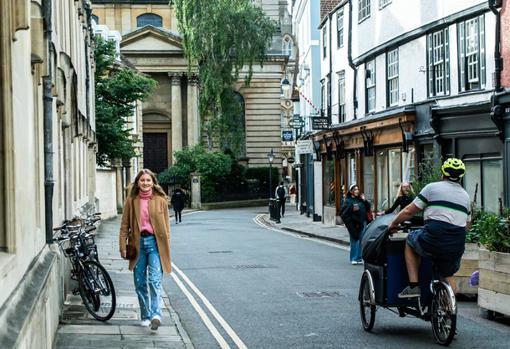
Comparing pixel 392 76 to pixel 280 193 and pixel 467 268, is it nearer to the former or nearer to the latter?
pixel 467 268

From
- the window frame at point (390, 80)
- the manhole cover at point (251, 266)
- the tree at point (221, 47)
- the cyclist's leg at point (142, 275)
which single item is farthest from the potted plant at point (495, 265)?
the tree at point (221, 47)

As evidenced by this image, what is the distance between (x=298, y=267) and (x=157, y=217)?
26.7 ft

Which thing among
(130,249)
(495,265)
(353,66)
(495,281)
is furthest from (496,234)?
(353,66)

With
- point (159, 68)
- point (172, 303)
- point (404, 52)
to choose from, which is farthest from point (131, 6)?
point (172, 303)

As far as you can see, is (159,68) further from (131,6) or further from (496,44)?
(496,44)

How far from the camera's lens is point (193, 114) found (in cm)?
6775

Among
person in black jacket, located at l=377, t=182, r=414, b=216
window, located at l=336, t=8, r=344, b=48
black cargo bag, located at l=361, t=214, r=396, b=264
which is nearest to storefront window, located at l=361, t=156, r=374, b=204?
window, located at l=336, t=8, r=344, b=48

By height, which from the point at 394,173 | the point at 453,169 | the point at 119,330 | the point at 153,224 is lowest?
the point at 119,330

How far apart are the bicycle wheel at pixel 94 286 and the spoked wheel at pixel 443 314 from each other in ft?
13.4

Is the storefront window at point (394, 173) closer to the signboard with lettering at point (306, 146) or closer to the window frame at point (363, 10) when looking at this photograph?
the window frame at point (363, 10)

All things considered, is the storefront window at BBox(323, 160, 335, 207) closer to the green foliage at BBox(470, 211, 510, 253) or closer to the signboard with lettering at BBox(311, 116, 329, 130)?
the signboard with lettering at BBox(311, 116, 329, 130)

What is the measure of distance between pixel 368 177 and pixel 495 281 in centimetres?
2049

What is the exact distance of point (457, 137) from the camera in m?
22.4

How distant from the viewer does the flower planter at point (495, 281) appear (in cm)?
1013
